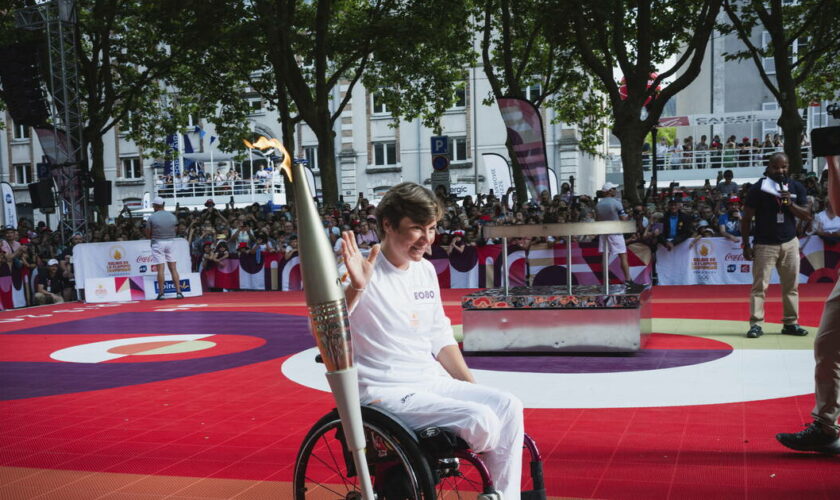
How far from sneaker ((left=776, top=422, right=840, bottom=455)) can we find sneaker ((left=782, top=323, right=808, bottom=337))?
488 centimetres

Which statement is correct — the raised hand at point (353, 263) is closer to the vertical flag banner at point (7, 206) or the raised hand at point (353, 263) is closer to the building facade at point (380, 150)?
the vertical flag banner at point (7, 206)

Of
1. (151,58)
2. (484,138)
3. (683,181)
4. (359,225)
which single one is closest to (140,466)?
(359,225)

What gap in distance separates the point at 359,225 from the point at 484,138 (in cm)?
2855

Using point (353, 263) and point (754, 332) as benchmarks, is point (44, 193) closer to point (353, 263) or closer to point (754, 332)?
point (754, 332)

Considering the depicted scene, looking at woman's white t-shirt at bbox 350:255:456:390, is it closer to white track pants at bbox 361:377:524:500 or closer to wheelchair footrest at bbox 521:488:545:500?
white track pants at bbox 361:377:524:500

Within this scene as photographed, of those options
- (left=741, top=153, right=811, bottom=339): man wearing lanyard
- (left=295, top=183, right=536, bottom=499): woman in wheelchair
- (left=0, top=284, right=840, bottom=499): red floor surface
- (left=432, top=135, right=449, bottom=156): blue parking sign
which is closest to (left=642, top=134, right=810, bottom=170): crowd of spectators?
(left=432, top=135, right=449, bottom=156): blue parking sign

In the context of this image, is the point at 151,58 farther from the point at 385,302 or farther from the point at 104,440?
the point at 385,302

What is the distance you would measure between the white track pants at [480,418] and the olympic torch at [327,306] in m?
0.60

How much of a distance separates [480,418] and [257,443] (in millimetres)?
3022

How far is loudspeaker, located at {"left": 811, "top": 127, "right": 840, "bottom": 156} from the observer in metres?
4.32

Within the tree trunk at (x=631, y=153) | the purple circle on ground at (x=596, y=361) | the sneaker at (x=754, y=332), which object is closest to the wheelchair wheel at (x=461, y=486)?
the purple circle on ground at (x=596, y=361)

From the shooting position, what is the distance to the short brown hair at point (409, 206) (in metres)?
3.32

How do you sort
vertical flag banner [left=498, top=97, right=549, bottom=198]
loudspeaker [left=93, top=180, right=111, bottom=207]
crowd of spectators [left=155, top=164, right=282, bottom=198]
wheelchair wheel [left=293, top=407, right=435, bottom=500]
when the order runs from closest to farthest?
wheelchair wheel [left=293, top=407, right=435, bottom=500] < vertical flag banner [left=498, top=97, right=549, bottom=198] < loudspeaker [left=93, top=180, right=111, bottom=207] < crowd of spectators [left=155, top=164, right=282, bottom=198]

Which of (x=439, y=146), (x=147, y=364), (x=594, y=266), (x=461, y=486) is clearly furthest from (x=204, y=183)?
(x=461, y=486)
